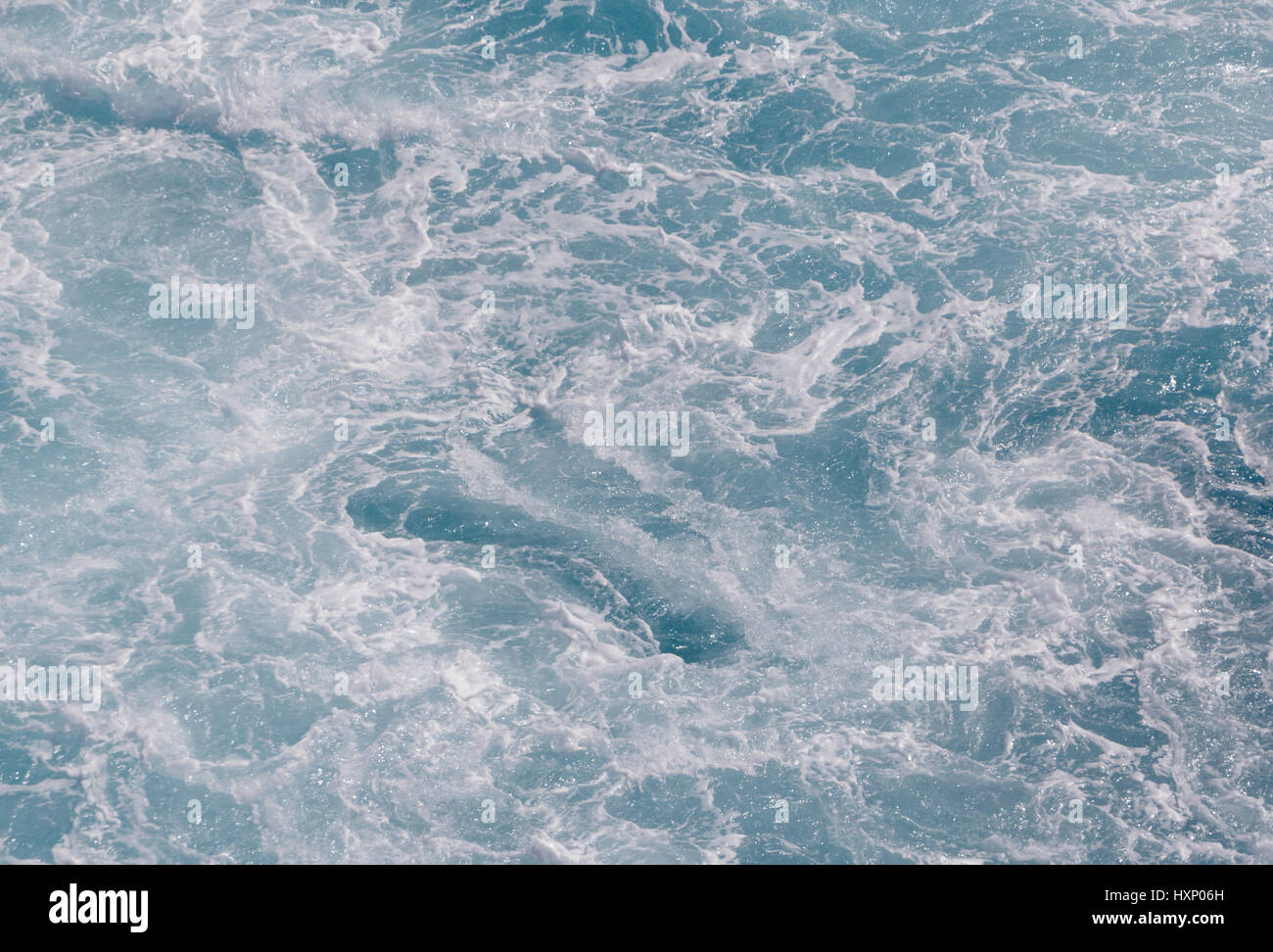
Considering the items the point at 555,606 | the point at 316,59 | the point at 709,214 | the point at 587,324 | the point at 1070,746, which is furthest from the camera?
the point at 316,59

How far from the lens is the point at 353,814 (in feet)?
215

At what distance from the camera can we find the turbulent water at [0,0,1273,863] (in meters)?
66.7

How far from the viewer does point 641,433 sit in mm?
79812

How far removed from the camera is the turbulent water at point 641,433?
2625 inches

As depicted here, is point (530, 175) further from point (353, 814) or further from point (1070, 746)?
point (1070, 746)

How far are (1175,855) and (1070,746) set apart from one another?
7.85 metres

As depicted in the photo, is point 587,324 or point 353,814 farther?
point 587,324

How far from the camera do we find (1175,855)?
6341cm

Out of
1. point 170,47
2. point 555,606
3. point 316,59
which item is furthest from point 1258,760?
point 170,47

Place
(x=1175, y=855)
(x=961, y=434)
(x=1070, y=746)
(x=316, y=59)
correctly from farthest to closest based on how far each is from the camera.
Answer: (x=316, y=59) → (x=961, y=434) → (x=1070, y=746) → (x=1175, y=855)

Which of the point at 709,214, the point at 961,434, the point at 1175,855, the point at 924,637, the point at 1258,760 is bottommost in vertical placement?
the point at 1175,855

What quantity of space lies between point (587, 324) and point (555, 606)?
2277cm

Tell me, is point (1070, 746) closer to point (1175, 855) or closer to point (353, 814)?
point (1175, 855)

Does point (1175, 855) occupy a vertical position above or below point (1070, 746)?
below
